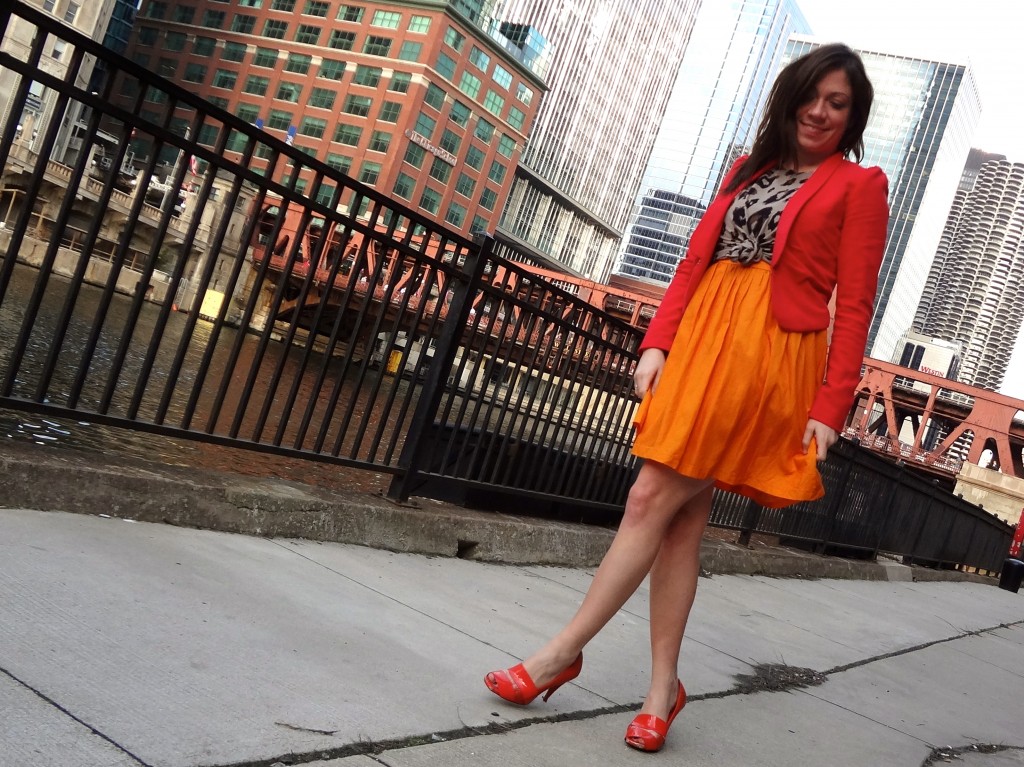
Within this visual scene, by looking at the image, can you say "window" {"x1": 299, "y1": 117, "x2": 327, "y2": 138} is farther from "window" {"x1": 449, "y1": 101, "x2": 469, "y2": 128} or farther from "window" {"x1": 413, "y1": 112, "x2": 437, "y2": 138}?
"window" {"x1": 449, "y1": 101, "x2": 469, "y2": 128}

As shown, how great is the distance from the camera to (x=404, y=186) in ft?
258

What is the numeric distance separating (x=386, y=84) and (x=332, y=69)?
20.0 ft

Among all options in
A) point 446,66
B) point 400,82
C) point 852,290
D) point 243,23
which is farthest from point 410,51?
point 852,290

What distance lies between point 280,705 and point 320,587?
1079 millimetres

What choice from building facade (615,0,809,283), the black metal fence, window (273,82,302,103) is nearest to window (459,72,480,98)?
window (273,82,302,103)

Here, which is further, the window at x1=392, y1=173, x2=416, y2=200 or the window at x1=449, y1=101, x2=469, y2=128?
the window at x1=449, y1=101, x2=469, y2=128

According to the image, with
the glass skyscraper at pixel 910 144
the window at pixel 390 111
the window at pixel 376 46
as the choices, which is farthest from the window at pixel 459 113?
the glass skyscraper at pixel 910 144

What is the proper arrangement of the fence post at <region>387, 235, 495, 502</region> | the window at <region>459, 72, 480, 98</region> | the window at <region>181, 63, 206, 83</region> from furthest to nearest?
1. the window at <region>181, 63, 206, 83</region>
2. the window at <region>459, 72, 480, 98</region>
3. the fence post at <region>387, 235, 495, 502</region>

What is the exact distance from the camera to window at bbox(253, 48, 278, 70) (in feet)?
279

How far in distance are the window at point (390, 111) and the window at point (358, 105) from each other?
1.54m

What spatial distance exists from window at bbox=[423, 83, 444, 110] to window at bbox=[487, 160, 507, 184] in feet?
27.6

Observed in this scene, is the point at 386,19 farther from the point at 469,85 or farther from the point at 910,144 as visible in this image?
the point at 910,144

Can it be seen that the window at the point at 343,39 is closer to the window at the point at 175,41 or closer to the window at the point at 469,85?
the window at the point at 469,85

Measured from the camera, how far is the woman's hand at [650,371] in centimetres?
268
